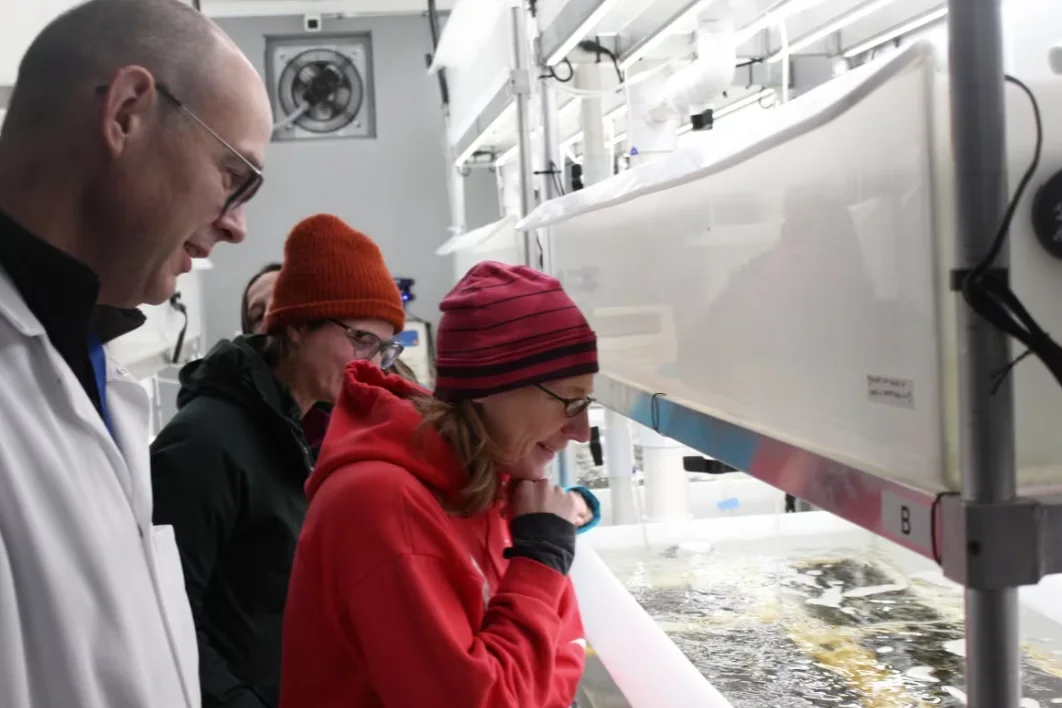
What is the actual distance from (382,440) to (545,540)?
22 cm

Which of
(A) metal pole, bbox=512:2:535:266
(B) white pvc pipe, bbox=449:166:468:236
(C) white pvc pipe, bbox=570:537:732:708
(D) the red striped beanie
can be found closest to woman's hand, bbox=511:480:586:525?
(D) the red striped beanie

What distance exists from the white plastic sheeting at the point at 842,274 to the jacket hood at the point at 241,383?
608mm

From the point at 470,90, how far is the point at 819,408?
2298 mm

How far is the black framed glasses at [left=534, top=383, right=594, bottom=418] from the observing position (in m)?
1.15

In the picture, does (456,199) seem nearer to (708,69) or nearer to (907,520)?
(708,69)

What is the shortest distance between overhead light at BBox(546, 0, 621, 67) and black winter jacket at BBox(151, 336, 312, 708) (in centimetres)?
75

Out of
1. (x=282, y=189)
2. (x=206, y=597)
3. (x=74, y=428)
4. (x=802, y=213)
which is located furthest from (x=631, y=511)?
(x=282, y=189)

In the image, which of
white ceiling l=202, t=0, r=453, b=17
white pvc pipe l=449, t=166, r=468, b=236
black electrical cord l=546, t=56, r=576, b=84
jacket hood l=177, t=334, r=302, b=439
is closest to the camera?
jacket hood l=177, t=334, r=302, b=439

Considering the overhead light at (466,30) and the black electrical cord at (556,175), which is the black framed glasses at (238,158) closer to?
the black electrical cord at (556,175)

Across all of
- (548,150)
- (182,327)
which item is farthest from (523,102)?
(182,327)

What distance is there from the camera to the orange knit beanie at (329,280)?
1.61 metres

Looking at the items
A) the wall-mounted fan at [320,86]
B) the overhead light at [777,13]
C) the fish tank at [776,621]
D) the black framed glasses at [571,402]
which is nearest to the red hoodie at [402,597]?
the black framed glasses at [571,402]

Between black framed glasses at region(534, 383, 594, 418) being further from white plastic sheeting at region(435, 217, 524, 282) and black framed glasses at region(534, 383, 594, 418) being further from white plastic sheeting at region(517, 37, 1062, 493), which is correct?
white plastic sheeting at region(435, 217, 524, 282)

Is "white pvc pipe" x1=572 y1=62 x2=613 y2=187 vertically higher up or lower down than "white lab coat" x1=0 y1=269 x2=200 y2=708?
higher up
